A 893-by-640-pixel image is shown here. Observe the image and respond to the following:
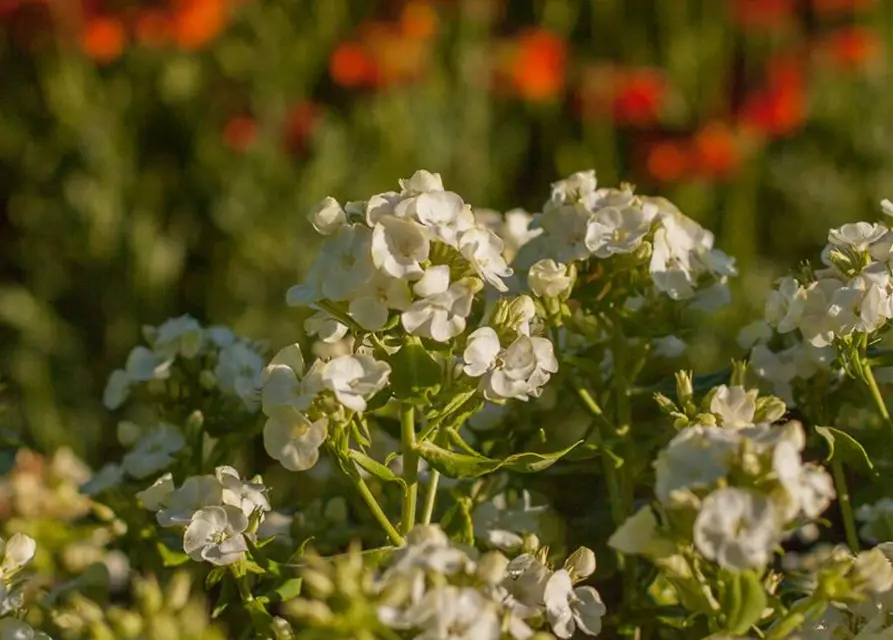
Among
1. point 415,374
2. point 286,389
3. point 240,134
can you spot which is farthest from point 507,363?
point 240,134

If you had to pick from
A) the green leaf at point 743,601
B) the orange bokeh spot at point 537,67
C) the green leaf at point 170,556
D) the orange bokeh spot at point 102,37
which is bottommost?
the orange bokeh spot at point 537,67

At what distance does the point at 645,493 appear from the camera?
1505 mm

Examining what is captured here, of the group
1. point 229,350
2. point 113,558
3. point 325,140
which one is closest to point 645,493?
point 229,350

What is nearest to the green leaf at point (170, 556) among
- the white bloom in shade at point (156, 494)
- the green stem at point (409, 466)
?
the white bloom in shade at point (156, 494)

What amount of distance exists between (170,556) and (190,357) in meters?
0.21

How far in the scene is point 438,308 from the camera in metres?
1.03

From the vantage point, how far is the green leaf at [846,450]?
3.62ft

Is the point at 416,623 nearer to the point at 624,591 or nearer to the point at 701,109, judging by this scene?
the point at 624,591

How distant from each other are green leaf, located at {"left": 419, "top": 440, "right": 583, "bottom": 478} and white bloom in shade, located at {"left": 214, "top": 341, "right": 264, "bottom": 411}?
26 centimetres

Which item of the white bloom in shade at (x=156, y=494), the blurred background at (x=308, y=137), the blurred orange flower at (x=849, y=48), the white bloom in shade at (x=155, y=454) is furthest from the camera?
the blurred orange flower at (x=849, y=48)

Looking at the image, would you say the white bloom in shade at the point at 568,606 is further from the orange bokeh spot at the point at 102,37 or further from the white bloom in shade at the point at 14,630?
the orange bokeh spot at the point at 102,37

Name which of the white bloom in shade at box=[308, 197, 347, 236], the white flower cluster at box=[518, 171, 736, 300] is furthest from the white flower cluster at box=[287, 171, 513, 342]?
the white flower cluster at box=[518, 171, 736, 300]

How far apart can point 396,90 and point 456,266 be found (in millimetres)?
2220

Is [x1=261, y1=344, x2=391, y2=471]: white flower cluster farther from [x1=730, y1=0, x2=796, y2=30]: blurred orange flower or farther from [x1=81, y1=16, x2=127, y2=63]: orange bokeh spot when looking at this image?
[x1=730, y1=0, x2=796, y2=30]: blurred orange flower
